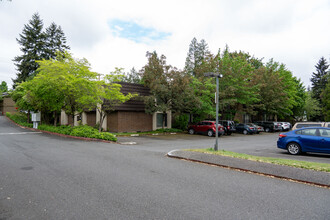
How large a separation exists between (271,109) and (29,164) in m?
35.3

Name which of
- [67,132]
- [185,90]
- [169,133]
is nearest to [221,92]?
[185,90]

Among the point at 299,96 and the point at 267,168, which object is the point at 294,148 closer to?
the point at 267,168

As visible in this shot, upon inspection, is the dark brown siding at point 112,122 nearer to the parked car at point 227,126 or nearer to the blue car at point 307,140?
the parked car at point 227,126

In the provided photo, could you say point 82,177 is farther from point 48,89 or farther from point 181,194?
point 48,89

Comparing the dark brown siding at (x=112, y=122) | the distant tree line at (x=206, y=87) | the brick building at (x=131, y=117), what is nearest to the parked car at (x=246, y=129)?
the distant tree line at (x=206, y=87)

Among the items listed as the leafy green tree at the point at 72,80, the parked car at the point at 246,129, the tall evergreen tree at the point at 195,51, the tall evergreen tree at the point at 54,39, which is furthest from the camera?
the tall evergreen tree at the point at 195,51

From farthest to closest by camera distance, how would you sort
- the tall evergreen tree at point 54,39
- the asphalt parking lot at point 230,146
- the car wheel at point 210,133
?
1. the tall evergreen tree at point 54,39
2. the car wheel at point 210,133
3. the asphalt parking lot at point 230,146


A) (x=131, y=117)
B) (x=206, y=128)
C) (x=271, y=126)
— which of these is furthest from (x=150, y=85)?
(x=271, y=126)

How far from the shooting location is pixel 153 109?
73.3 feet

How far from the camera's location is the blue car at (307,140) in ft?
33.0

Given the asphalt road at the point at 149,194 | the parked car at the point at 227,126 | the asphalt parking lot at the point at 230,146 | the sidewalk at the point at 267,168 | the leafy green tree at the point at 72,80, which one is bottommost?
the asphalt parking lot at the point at 230,146

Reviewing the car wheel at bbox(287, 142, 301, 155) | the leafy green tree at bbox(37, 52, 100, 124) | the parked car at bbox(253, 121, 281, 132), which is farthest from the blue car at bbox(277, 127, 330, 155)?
the parked car at bbox(253, 121, 281, 132)

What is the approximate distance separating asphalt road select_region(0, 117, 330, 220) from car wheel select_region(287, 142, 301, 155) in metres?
5.87

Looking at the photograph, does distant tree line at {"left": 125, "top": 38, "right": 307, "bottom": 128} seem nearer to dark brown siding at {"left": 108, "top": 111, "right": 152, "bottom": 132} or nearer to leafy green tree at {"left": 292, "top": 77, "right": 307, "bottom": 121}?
dark brown siding at {"left": 108, "top": 111, "right": 152, "bottom": 132}
